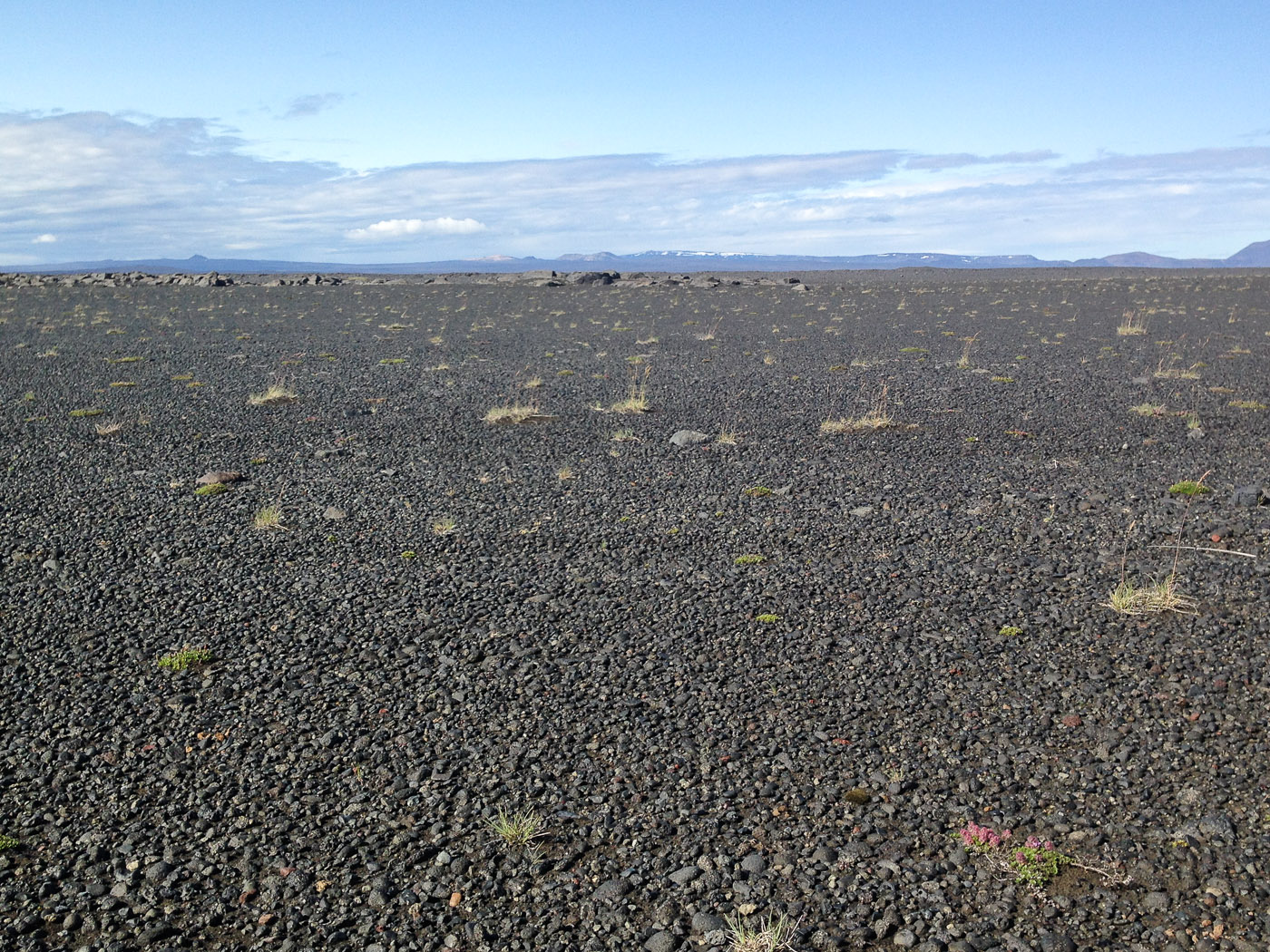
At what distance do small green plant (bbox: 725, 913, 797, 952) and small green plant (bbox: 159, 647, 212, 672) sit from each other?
408 centimetres

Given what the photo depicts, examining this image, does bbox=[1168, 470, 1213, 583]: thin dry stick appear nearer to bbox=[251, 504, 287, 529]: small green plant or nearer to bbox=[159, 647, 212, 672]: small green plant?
bbox=[159, 647, 212, 672]: small green plant

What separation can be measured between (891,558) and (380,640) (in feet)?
14.5

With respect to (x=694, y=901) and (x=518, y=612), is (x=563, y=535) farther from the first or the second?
(x=694, y=901)

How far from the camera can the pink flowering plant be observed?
3996mm

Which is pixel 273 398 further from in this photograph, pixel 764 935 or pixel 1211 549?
pixel 764 935

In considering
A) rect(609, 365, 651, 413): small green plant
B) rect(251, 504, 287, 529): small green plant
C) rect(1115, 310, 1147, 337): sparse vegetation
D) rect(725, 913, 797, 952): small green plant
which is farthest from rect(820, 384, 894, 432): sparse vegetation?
rect(1115, 310, 1147, 337): sparse vegetation

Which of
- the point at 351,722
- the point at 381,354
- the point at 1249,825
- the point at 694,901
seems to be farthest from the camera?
the point at 381,354

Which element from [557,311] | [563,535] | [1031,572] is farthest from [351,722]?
[557,311]

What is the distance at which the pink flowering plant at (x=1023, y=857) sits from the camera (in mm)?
3996

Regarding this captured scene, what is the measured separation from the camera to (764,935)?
11.9ft

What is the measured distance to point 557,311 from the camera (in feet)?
132

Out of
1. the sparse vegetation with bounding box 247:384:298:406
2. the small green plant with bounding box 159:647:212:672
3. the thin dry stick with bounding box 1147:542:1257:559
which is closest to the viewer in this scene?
the small green plant with bounding box 159:647:212:672

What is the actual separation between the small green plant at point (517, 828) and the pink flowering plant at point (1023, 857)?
2010mm

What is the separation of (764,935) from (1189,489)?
8.66 metres
